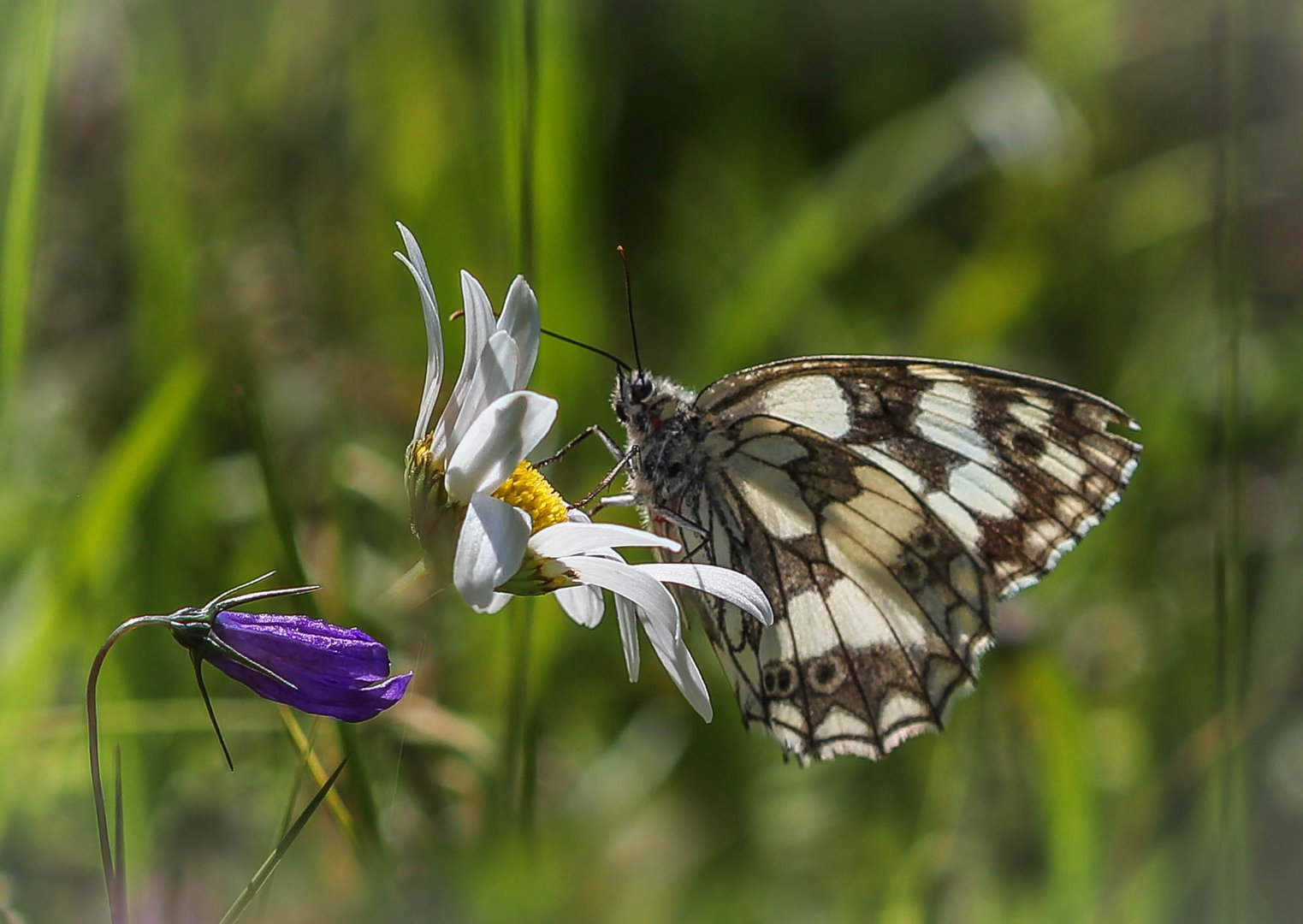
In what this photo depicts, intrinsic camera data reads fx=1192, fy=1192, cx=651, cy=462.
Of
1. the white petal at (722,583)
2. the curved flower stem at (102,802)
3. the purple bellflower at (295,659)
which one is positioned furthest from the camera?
the white petal at (722,583)

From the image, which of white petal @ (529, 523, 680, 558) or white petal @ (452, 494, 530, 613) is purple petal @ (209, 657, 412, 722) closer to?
white petal @ (452, 494, 530, 613)

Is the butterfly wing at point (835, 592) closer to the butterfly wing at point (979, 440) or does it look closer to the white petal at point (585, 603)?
the butterfly wing at point (979, 440)

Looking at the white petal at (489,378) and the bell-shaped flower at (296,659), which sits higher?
the white petal at (489,378)

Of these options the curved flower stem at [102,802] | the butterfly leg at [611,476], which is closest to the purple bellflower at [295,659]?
the curved flower stem at [102,802]

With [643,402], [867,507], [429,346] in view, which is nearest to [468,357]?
[429,346]

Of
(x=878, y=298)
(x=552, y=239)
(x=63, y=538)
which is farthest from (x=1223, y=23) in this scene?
(x=63, y=538)

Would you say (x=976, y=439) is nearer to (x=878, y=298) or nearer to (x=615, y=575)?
(x=615, y=575)
